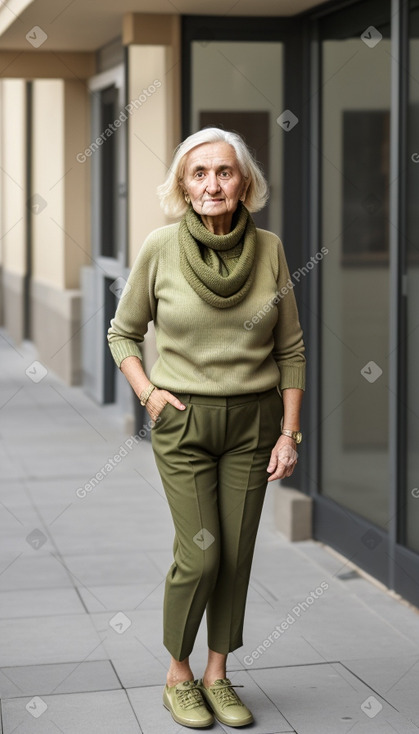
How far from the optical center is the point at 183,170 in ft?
13.5

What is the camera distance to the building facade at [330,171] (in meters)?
5.86

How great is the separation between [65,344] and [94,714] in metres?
9.15

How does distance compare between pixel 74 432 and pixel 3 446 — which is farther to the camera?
pixel 74 432

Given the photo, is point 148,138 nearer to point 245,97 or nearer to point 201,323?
point 245,97

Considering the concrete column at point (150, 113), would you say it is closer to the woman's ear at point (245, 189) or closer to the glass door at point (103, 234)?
the glass door at point (103, 234)

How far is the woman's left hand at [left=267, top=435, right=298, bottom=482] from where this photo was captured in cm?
418

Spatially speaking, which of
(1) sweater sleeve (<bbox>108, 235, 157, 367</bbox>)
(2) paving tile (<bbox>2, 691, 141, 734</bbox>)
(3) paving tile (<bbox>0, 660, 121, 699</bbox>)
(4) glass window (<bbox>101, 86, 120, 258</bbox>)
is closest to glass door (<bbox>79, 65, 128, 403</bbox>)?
(4) glass window (<bbox>101, 86, 120, 258</bbox>)

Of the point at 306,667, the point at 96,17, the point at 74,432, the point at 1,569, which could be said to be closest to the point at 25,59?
the point at 96,17

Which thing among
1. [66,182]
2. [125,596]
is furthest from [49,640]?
[66,182]

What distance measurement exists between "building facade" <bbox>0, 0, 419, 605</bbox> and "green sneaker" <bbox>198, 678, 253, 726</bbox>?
4.03 feet

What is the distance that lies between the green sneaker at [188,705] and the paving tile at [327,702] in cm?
31

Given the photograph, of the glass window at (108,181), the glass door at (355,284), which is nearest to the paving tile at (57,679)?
the glass door at (355,284)

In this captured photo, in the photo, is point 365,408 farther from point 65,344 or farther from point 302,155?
point 65,344

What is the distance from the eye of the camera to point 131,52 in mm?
9859
